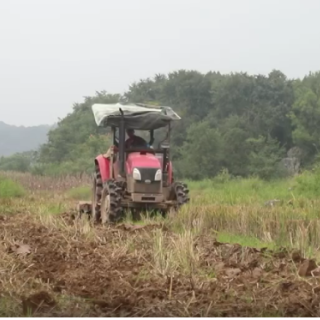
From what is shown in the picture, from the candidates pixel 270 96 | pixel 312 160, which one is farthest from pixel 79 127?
pixel 312 160

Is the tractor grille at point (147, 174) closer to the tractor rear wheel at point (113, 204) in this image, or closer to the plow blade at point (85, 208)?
the tractor rear wheel at point (113, 204)

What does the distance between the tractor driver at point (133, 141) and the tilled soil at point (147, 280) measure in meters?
3.65

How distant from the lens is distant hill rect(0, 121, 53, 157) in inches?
4444

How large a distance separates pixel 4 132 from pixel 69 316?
12580cm

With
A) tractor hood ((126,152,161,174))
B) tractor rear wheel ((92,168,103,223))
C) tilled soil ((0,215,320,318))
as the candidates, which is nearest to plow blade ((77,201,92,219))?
tractor rear wheel ((92,168,103,223))

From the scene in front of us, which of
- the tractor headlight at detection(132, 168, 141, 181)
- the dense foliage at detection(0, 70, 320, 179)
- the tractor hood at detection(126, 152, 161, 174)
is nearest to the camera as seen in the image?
the tractor headlight at detection(132, 168, 141, 181)

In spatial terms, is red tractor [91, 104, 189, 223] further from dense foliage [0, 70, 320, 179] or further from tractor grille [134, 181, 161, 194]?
dense foliage [0, 70, 320, 179]

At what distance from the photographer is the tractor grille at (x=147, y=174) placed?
9812 mm

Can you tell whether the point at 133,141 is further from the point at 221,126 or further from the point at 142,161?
the point at 221,126

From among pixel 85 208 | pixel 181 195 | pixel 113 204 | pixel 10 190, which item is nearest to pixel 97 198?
pixel 85 208

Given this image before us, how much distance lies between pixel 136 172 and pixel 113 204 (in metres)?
0.62

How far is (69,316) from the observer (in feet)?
12.2

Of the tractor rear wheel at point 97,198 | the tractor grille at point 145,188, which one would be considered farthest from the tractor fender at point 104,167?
the tractor grille at point 145,188

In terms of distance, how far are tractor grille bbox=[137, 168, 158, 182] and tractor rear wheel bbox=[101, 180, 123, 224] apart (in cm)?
40
